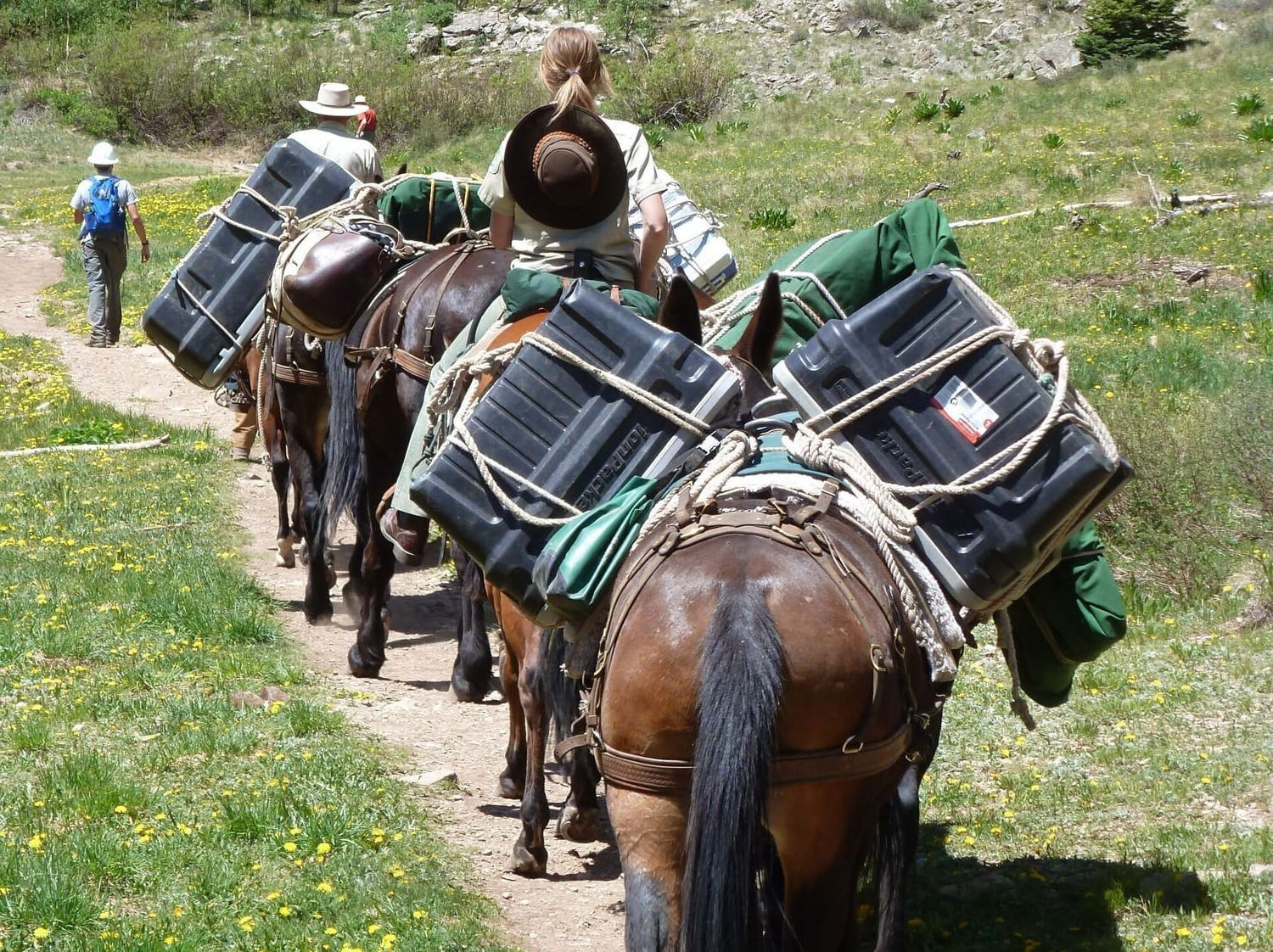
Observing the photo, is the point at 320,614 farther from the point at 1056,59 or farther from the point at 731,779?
the point at 1056,59

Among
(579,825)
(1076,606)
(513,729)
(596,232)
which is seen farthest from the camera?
(513,729)

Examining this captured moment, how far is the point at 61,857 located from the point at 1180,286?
10.7m

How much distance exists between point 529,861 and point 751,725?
2.71 metres

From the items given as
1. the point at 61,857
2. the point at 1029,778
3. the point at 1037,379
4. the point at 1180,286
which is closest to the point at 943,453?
the point at 1037,379

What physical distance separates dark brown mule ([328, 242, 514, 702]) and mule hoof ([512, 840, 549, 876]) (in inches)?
57.6

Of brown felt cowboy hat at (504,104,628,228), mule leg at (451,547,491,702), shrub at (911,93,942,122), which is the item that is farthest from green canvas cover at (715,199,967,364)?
shrub at (911,93,942,122)

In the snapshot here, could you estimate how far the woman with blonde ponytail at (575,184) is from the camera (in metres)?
5.52

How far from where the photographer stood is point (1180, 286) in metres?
12.6

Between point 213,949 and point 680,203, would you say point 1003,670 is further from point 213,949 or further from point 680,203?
point 213,949

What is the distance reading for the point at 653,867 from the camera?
10.3 ft

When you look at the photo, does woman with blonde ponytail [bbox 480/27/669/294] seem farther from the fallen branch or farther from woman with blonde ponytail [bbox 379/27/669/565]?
the fallen branch

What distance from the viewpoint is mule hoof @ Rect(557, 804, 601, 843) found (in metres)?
5.59

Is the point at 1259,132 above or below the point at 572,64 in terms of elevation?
below

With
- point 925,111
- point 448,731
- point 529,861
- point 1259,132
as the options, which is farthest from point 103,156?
point 1259,132
